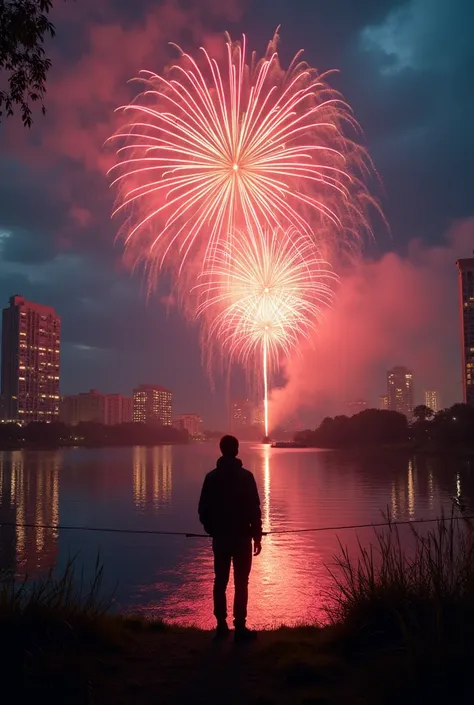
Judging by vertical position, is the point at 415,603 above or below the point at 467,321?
below

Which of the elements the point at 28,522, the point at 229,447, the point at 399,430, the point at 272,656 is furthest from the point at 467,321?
the point at 272,656

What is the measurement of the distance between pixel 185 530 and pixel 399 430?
122976mm

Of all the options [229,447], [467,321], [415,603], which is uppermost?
[467,321]

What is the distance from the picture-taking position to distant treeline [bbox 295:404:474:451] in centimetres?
10838

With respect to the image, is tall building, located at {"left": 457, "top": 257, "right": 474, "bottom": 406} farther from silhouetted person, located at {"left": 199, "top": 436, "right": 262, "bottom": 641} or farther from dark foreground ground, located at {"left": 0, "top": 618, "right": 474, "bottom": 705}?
dark foreground ground, located at {"left": 0, "top": 618, "right": 474, "bottom": 705}

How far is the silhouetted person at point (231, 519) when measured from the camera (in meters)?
7.17

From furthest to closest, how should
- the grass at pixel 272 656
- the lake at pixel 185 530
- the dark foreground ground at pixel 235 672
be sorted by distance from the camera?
the lake at pixel 185 530
the grass at pixel 272 656
the dark foreground ground at pixel 235 672

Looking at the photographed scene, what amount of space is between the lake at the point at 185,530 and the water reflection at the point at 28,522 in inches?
2.2

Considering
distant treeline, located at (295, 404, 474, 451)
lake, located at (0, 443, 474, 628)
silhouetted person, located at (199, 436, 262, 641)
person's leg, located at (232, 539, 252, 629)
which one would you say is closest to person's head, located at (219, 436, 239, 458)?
silhouetted person, located at (199, 436, 262, 641)

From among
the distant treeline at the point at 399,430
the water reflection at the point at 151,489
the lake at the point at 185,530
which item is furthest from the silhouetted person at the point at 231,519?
the distant treeline at the point at 399,430

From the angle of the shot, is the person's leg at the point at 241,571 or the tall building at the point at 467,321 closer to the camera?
the person's leg at the point at 241,571

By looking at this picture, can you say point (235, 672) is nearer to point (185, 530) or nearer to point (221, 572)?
point (221, 572)

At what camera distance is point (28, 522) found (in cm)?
3059

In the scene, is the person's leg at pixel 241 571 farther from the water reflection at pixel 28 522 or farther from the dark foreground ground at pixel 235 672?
the water reflection at pixel 28 522
